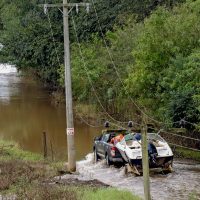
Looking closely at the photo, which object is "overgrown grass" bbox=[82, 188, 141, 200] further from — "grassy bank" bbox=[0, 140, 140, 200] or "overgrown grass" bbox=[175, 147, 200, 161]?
"overgrown grass" bbox=[175, 147, 200, 161]

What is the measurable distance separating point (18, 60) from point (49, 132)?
21.0 meters

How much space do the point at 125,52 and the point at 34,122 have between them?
1046 cm

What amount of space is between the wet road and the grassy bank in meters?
1.38

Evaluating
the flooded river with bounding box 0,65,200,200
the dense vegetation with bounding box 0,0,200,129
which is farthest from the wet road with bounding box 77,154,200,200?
the dense vegetation with bounding box 0,0,200,129

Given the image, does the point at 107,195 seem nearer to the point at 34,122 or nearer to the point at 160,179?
the point at 160,179

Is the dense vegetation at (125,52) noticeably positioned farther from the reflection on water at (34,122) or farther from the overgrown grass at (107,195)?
the overgrown grass at (107,195)

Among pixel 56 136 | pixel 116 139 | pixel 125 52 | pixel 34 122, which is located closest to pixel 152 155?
pixel 116 139

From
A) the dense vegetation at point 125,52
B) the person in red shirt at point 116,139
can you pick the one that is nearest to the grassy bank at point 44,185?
the person in red shirt at point 116,139

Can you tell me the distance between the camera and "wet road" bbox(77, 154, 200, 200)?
19.5m

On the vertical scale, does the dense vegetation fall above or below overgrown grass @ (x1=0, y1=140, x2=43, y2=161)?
above

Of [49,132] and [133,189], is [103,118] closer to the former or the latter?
[49,132]

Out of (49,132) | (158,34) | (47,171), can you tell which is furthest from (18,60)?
(47,171)

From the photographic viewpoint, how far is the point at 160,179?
22094 millimetres

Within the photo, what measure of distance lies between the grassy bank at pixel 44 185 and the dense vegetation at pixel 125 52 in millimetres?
7057
